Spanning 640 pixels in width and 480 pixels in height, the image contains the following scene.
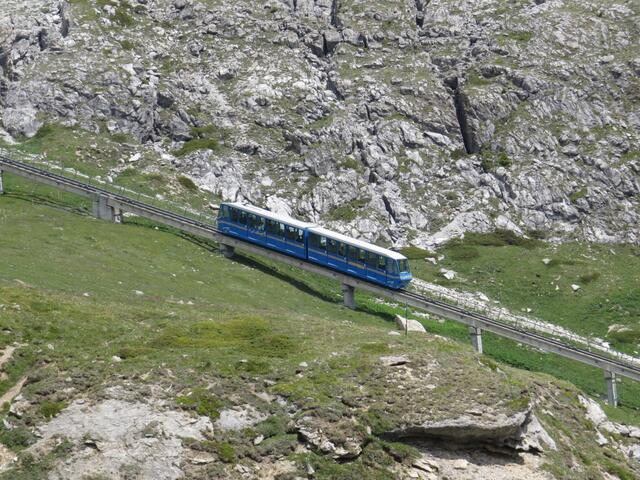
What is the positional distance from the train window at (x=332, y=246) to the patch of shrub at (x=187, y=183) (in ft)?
118

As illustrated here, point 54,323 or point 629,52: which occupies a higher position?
point 629,52

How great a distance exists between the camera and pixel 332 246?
224ft

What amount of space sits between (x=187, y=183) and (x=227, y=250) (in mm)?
27295

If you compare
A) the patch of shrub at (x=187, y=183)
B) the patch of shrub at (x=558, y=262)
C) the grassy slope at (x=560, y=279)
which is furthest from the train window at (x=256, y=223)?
the patch of shrub at (x=558, y=262)

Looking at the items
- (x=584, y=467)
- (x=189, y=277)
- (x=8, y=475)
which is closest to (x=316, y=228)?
(x=189, y=277)

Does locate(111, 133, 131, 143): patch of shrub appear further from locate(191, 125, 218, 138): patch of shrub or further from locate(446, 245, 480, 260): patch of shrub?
locate(446, 245, 480, 260): patch of shrub

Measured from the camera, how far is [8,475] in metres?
23.4

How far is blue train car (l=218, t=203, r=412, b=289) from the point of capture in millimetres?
65375

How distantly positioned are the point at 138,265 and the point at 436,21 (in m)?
86.6

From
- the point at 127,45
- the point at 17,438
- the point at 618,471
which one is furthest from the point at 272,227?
the point at 127,45

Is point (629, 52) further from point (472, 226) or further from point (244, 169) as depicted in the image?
point (244, 169)

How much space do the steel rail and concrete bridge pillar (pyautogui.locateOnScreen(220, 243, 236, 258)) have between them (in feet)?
2.41

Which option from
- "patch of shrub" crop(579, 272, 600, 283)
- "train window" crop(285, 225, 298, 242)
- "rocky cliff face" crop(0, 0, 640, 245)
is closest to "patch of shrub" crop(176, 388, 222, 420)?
"train window" crop(285, 225, 298, 242)

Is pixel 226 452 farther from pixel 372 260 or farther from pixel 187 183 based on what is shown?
pixel 187 183
